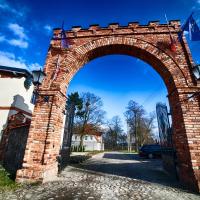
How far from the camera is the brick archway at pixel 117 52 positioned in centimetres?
524

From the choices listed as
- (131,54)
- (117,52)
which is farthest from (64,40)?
(131,54)

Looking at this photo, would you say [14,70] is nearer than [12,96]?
No

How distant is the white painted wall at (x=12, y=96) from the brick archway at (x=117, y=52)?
5266 mm

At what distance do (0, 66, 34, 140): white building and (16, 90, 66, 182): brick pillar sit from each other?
5211 mm

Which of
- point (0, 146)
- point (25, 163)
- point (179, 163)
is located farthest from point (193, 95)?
point (0, 146)

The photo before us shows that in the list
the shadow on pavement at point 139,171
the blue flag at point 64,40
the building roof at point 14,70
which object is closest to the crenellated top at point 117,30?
the blue flag at point 64,40

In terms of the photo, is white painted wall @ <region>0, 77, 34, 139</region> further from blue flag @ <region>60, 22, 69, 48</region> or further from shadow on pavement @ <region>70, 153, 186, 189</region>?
blue flag @ <region>60, 22, 69, 48</region>

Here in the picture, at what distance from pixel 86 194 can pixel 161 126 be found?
499 cm

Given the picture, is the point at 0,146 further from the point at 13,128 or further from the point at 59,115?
the point at 59,115

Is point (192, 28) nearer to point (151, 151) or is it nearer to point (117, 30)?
point (117, 30)

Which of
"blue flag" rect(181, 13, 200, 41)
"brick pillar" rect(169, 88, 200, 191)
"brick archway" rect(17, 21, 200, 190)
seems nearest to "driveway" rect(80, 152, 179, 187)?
"brick pillar" rect(169, 88, 200, 191)

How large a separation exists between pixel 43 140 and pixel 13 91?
667 cm

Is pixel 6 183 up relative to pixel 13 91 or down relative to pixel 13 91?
down

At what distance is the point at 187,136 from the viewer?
16.9 ft
